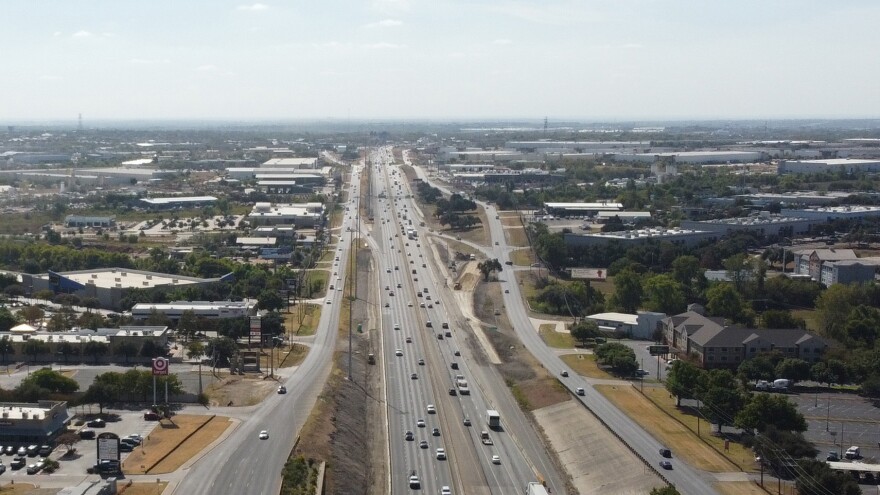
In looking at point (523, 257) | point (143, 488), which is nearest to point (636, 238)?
point (523, 257)

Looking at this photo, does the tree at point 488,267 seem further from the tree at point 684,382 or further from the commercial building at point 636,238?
the tree at point 684,382

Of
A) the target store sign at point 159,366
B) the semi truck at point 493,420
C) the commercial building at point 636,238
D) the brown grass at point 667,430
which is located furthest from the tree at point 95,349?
the commercial building at point 636,238

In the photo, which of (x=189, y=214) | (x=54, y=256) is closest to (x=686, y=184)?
(x=189, y=214)

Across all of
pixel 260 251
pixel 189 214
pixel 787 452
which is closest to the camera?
pixel 787 452

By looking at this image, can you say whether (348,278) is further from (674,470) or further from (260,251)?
(674,470)

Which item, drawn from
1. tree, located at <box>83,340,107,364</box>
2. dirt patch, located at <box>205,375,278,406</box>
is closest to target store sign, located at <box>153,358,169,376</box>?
dirt patch, located at <box>205,375,278,406</box>

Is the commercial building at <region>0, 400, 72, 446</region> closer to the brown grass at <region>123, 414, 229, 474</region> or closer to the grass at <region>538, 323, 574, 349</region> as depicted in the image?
the brown grass at <region>123, 414, 229, 474</region>
